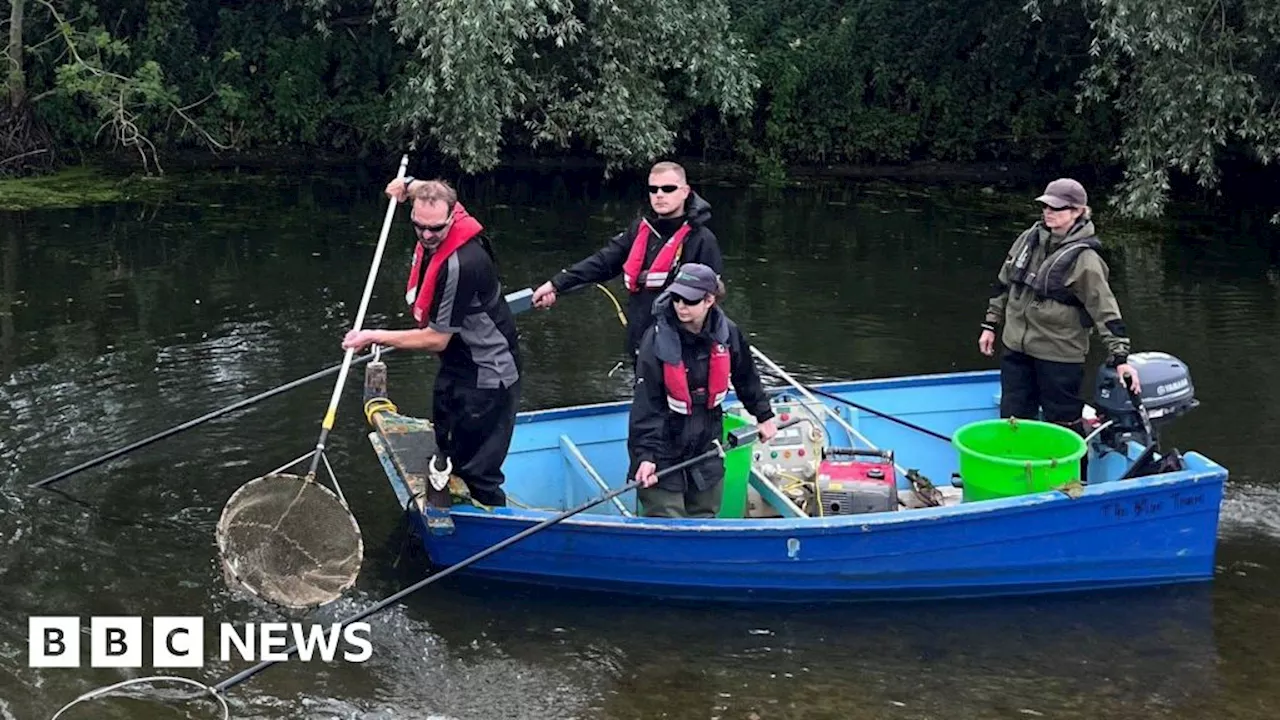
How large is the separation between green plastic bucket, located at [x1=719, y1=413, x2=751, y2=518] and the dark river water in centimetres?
58

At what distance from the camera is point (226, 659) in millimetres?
6223

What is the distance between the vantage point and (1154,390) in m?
6.78

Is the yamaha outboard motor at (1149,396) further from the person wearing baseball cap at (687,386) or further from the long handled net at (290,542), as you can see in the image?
the long handled net at (290,542)

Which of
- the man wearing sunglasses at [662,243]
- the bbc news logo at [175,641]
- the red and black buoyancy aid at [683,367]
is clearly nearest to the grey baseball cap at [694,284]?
the red and black buoyancy aid at [683,367]

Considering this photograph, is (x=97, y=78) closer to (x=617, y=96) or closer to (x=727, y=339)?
(x=617, y=96)

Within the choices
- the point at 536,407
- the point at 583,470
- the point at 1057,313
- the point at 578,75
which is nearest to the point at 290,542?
the point at 583,470

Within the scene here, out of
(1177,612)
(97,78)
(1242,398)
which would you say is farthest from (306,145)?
(1177,612)

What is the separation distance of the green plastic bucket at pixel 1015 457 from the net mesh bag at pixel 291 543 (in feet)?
9.66

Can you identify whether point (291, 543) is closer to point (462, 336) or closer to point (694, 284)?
point (462, 336)

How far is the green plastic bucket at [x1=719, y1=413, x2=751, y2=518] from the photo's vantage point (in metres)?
6.91

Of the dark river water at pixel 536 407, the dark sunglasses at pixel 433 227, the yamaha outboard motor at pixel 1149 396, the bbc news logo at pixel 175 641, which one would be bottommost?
the bbc news logo at pixel 175 641

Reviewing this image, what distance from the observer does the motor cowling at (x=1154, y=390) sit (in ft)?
22.2

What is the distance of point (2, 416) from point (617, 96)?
9.18 meters

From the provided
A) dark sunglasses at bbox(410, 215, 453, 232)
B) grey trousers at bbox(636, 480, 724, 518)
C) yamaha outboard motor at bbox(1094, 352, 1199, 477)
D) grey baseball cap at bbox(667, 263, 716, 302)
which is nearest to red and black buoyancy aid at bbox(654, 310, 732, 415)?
grey baseball cap at bbox(667, 263, 716, 302)
